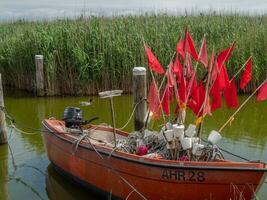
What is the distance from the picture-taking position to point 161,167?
16.8ft

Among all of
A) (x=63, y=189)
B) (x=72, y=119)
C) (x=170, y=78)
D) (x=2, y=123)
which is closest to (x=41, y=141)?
(x=2, y=123)

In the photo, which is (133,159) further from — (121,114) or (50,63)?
(50,63)

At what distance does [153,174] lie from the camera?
5211 mm

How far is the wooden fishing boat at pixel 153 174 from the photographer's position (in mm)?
4820

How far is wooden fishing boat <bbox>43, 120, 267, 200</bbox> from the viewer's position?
4.82 metres

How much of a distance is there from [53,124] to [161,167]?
265 centimetres

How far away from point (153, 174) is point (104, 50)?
294 inches

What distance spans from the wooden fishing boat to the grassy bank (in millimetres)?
5842

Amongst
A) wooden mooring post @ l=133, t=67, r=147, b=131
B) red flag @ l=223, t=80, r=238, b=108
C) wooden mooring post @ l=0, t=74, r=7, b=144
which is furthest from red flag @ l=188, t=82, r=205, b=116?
wooden mooring post @ l=0, t=74, r=7, b=144

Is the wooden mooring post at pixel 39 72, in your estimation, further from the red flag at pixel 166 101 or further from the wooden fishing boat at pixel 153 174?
the red flag at pixel 166 101

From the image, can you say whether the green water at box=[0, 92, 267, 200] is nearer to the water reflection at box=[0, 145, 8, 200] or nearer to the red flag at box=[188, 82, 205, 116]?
the water reflection at box=[0, 145, 8, 200]

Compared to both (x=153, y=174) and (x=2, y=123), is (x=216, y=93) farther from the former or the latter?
(x=2, y=123)

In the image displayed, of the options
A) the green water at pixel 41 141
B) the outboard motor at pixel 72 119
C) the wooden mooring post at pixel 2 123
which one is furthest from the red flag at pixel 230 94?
the wooden mooring post at pixel 2 123

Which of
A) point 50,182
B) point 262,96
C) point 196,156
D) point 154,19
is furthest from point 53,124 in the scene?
point 154,19
